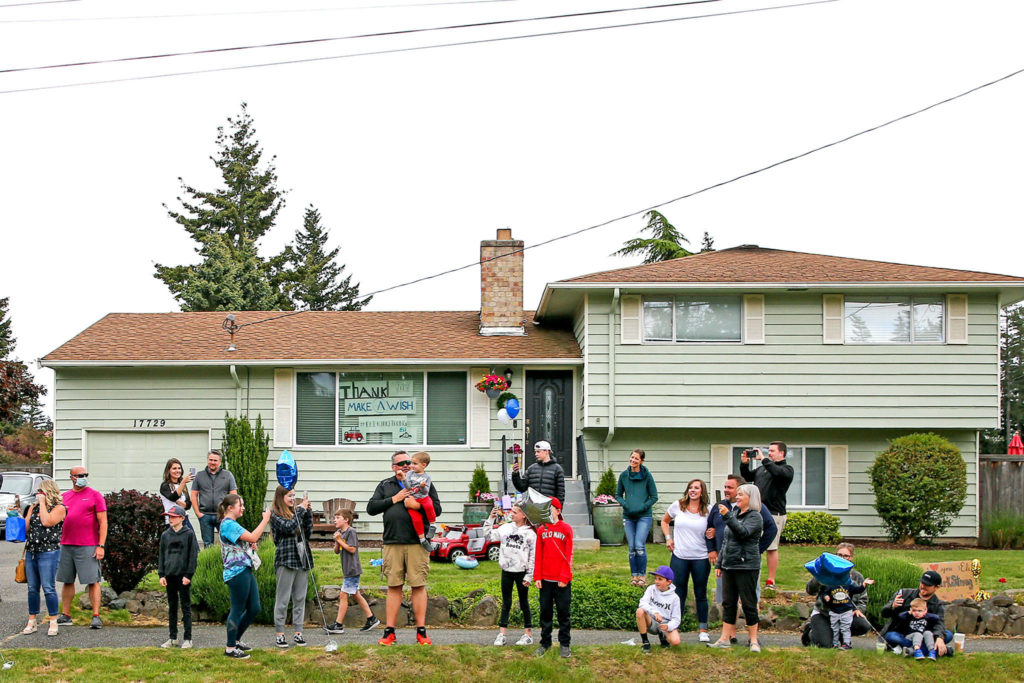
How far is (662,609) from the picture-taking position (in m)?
9.80

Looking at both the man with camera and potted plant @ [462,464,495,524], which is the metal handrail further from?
the man with camera

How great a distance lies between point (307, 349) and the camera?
19.9 meters

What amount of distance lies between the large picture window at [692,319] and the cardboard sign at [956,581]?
7.36 m

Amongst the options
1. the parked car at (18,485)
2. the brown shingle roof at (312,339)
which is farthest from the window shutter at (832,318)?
the parked car at (18,485)

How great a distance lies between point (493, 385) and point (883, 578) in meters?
8.78

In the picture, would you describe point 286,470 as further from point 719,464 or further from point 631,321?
point 719,464

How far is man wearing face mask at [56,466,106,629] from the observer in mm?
10594

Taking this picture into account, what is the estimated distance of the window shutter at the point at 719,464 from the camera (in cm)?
1909

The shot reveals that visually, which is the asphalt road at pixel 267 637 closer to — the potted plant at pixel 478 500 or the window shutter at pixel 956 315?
the potted plant at pixel 478 500

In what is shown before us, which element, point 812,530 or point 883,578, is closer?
point 883,578

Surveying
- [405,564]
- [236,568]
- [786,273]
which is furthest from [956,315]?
[236,568]

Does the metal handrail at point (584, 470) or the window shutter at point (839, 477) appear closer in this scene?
the metal handrail at point (584, 470)

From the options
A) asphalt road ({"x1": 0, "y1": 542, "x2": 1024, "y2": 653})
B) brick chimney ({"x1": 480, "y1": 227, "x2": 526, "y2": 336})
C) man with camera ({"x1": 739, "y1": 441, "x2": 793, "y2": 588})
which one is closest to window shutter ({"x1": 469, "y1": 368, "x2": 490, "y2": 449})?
brick chimney ({"x1": 480, "y1": 227, "x2": 526, "y2": 336})

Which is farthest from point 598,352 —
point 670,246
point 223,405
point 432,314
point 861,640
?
point 670,246
